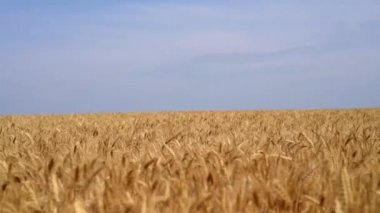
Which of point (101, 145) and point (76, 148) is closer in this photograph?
point (76, 148)

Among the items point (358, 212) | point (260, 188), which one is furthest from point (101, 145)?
point (358, 212)

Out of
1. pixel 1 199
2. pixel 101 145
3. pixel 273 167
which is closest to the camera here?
pixel 1 199

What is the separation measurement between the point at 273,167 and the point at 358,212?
890mm

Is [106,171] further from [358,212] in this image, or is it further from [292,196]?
[358,212]

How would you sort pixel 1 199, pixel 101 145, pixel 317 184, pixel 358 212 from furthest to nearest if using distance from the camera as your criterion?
pixel 101 145, pixel 317 184, pixel 1 199, pixel 358 212

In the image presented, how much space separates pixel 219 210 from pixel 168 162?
90 centimetres

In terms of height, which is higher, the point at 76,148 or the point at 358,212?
the point at 76,148

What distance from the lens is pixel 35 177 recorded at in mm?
2385

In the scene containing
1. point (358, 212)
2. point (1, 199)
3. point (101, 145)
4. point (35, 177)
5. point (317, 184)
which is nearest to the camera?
point (358, 212)

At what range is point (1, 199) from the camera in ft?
6.58

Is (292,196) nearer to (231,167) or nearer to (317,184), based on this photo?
(317,184)

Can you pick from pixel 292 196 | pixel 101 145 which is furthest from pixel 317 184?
pixel 101 145

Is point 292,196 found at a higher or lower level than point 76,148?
lower

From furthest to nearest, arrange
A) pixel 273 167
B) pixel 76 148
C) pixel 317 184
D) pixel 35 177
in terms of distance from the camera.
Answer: pixel 76 148
pixel 273 167
pixel 35 177
pixel 317 184
